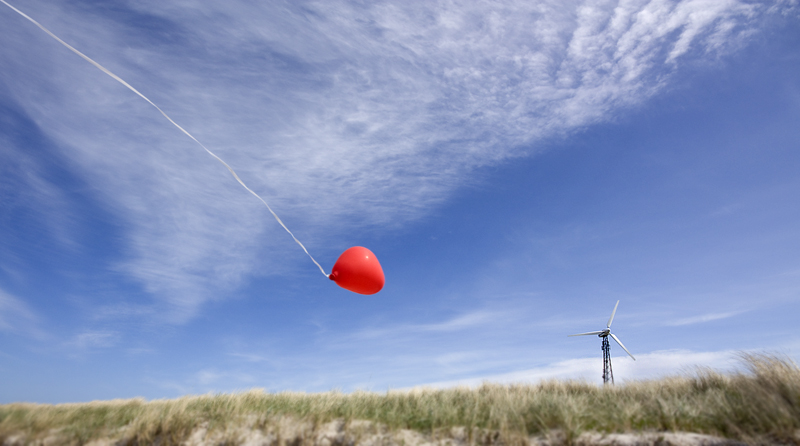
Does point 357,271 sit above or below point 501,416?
above

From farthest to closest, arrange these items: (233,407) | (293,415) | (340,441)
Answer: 1. (233,407)
2. (293,415)
3. (340,441)

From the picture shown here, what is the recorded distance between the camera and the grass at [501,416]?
7496mm

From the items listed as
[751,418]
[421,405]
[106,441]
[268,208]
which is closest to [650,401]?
[751,418]

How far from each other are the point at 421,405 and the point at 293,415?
2.93 m

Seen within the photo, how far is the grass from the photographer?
7496 millimetres

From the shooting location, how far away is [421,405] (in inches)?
381

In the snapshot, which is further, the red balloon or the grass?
the red balloon

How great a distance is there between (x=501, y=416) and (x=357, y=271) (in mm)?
4737

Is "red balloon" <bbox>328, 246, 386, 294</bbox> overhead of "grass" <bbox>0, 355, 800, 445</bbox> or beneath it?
overhead

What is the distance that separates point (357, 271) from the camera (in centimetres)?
1062

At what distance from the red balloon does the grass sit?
2.91 meters

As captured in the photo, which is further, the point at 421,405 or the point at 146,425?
the point at 421,405

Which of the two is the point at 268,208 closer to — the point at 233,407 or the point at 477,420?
the point at 233,407

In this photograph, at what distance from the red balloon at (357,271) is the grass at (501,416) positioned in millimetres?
2913
